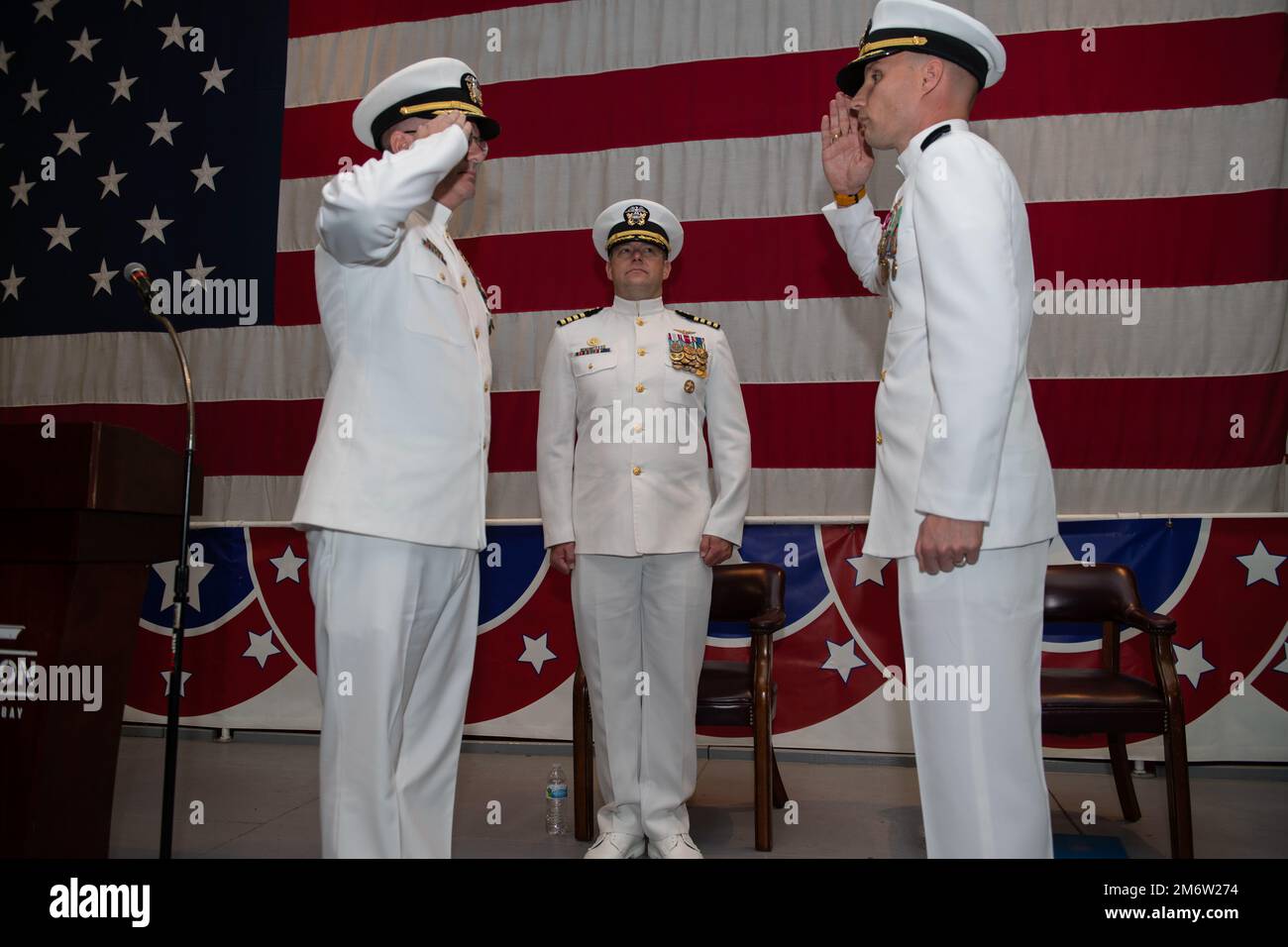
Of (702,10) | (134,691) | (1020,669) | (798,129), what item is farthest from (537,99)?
(1020,669)

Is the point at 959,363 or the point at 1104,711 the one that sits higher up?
the point at 959,363

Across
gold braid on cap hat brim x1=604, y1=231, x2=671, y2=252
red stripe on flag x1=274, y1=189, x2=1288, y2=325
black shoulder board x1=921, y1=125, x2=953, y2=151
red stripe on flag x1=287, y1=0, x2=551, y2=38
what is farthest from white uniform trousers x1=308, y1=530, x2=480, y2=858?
red stripe on flag x1=287, y1=0, x2=551, y2=38

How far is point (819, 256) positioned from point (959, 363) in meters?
2.98

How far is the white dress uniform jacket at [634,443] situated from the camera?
2707 millimetres

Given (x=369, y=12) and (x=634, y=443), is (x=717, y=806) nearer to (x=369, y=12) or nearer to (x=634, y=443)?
(x=634, y=443)

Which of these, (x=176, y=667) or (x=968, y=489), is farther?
(x=176, y=667)

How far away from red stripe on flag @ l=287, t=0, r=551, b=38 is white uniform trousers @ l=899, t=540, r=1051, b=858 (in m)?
4.19

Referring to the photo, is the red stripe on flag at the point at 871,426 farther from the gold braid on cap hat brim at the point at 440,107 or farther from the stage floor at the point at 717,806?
the gold braid on cap hat brim at the point at 440,107

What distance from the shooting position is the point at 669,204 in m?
4.44

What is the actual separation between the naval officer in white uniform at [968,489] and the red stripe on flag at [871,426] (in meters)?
2.61

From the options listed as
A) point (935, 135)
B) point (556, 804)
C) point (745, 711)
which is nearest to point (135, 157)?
point (556, 804)

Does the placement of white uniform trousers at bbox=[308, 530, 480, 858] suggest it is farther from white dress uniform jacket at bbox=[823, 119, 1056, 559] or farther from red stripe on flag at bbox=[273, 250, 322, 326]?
red stripe on flag at bbox=[273, 250, 322, 326]

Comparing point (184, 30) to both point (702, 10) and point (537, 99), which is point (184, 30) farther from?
point (702, 10)

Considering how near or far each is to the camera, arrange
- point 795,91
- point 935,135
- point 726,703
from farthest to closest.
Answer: point 795,91 < point 726,703 < point 935,135
